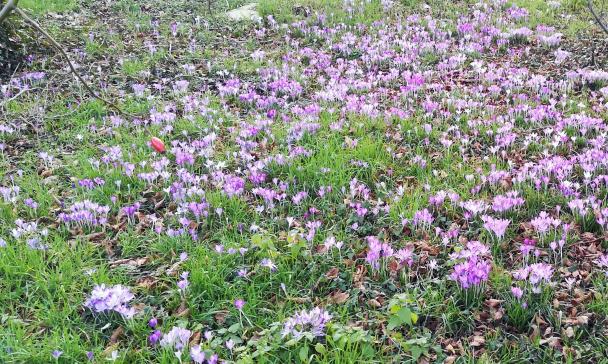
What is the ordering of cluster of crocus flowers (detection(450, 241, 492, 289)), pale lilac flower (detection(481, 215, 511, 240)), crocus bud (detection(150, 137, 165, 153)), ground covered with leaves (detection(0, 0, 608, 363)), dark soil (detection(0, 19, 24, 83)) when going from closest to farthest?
1. ground covered with leaves (detection(0, 0, 608, 363))
2. cluster of crocus flowers (detection(450, 241, 492, 289))
3. pale lilac flower (detection(481, 215, 511, 240))
4. crocus bud (detection(150, 137, 165, 153))
5. dark soil (detection(0, 19, 24, 83))

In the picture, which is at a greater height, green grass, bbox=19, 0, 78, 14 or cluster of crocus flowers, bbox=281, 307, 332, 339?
green grass, bbox=19, 0, 78, 14

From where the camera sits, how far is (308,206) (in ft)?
14.8

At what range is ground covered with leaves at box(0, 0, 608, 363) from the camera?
10.5ft

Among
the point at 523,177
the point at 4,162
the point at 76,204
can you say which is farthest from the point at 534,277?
the point at 4,162

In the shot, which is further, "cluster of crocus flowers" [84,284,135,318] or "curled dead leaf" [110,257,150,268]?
"curled dead leaf" [110,257,150,268]

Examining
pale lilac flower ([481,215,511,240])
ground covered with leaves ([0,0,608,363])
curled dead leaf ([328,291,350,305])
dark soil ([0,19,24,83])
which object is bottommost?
curled dead leaf ([328,291,350,305])

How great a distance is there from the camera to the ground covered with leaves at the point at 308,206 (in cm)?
319

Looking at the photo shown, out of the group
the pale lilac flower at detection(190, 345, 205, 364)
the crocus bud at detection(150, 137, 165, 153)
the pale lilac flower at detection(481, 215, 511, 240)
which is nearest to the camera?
the pale lilac flower at detection(190, 345, 205, 364)

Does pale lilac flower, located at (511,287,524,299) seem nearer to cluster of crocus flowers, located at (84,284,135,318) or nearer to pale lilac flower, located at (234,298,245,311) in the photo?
pale lilac flower, located at (234,298,245,311)

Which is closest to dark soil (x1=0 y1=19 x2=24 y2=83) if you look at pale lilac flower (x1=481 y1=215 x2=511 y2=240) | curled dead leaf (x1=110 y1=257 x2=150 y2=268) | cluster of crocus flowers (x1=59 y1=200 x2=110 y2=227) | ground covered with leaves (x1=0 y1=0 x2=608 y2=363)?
ground covered with leaves (x1=0 y1=0 x2=608 y2=363)

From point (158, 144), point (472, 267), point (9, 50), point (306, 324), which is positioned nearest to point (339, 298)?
point (306, 324)

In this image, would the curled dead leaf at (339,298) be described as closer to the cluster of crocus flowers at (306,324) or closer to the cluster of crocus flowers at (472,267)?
the cluster of crocus flowers at (306,324)

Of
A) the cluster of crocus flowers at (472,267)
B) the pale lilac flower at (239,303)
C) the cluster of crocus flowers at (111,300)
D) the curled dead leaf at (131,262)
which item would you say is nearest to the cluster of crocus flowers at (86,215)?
the curled dead leaf at (131,262)

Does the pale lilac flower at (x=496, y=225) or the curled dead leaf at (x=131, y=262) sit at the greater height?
the pale lilac flower at (x=496, y=225)
